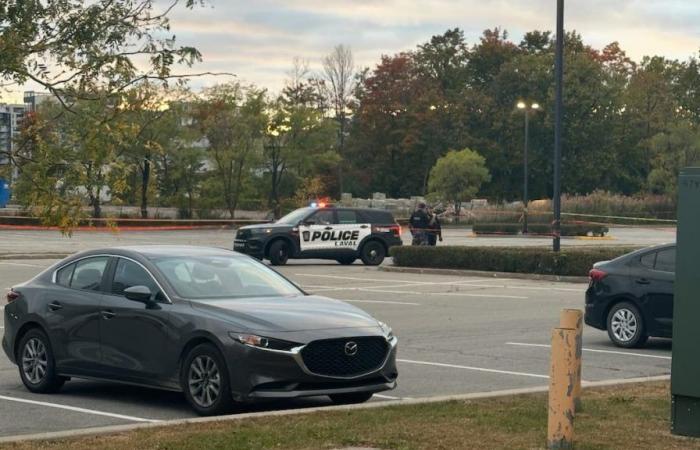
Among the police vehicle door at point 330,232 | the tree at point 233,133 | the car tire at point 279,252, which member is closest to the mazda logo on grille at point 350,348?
the car tire at point 279,252

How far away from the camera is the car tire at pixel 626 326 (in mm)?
17203

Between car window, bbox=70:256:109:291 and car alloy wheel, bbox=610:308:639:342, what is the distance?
764cm

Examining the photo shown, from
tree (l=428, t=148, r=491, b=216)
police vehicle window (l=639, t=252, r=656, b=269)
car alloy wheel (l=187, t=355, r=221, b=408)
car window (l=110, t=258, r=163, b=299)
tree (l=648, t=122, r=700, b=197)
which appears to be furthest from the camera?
tree (l=648, t=122, r=700, b=197)

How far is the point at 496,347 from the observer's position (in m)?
17.1

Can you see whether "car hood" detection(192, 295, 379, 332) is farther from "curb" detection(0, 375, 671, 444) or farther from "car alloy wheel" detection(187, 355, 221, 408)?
"curb" detection(0, 375, 671, 444)

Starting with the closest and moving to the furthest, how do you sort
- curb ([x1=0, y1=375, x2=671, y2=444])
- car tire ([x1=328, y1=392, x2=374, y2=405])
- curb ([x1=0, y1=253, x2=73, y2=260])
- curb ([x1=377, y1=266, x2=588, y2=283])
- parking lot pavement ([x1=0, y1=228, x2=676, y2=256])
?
curb ([x1=0, y1=375, x2=671, y2=444]) < car tire ([x1=328, y1=392, x2=374, y2=405]) < curb ([x1=377, y1=266, x2=588, y2=283]) < curb ([x1=0, y1=253, x2=73, y2=260]) < parking lot pavement ([x1=0, y1=228, x2=676, y2=256])

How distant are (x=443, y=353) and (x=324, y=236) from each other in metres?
19.5

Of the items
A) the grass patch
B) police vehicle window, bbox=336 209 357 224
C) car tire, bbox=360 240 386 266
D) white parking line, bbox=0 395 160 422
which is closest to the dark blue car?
the grass patch

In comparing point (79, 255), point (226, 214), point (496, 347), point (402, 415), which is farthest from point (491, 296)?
point (226, 214)

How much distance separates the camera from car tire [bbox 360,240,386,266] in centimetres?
3644

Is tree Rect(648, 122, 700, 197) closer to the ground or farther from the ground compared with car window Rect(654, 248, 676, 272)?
farther from the ground

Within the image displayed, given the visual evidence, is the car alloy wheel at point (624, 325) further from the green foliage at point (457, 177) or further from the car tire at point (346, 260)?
the green foliage at point (457, 177)

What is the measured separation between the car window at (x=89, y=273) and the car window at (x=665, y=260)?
7920mm

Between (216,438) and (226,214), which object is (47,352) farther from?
(226,214)
